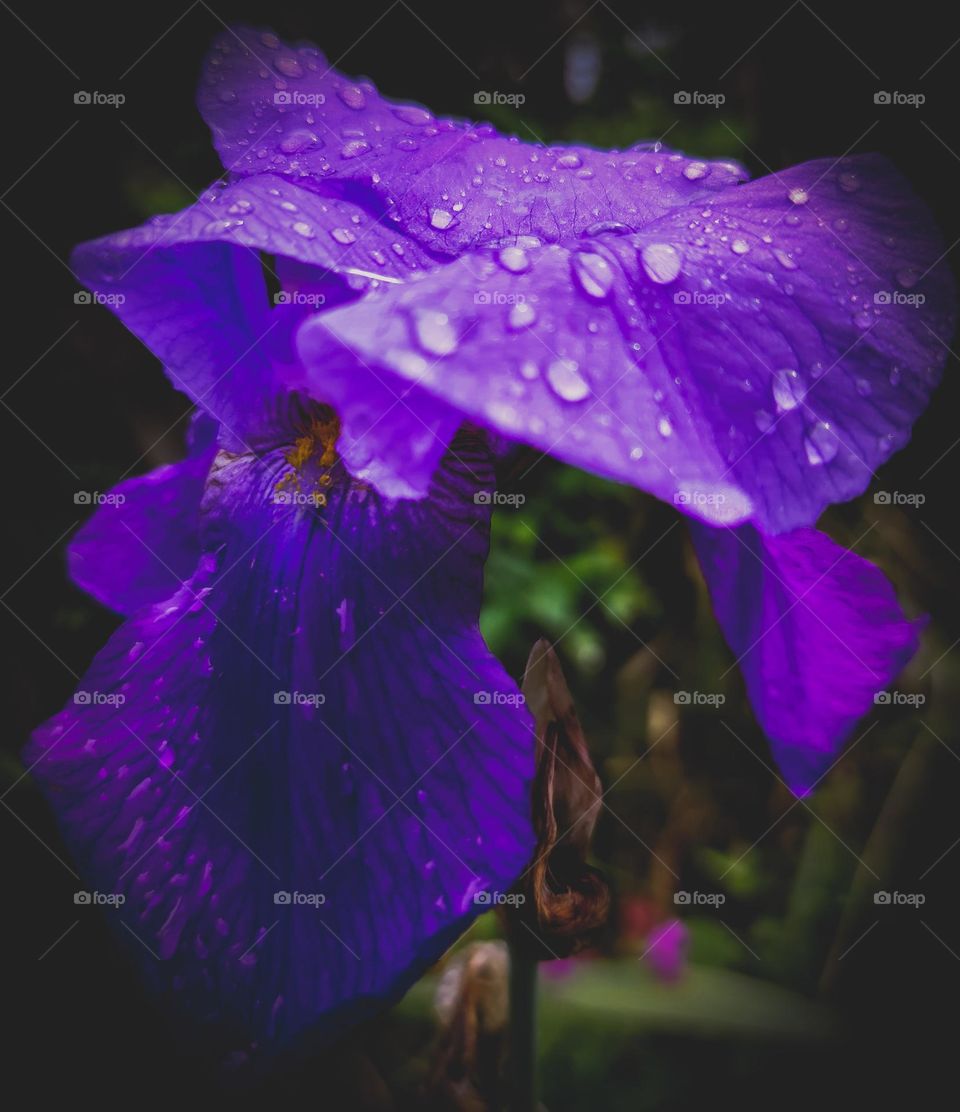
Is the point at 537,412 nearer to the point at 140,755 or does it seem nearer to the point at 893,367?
the point at 893,367

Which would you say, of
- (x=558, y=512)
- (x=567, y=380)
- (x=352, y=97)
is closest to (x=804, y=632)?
(x=567, y=380)

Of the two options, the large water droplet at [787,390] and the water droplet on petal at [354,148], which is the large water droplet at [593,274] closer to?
the large water droplet at [787,390]

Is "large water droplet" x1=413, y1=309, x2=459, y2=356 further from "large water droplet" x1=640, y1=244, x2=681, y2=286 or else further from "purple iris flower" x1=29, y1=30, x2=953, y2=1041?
"large water droplet" x1=640, y1=244, x2=681, y2=286

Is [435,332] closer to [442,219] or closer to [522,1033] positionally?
[442,219]

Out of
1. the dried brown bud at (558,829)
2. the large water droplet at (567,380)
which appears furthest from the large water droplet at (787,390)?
the dried brown bud at (558,829)

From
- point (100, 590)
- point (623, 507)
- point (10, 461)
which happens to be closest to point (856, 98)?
point (623, 507)
